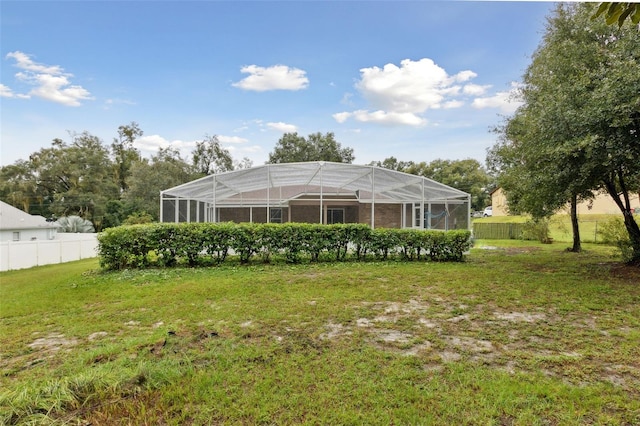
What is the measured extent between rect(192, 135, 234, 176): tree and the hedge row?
2579 centimetres

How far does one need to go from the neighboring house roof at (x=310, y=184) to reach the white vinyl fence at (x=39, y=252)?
13.4ft

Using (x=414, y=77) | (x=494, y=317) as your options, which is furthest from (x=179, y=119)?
(x=494, y=317)

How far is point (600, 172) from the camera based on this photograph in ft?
22.2

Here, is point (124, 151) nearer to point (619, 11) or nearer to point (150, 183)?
point (150, 183)

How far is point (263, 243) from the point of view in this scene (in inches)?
337

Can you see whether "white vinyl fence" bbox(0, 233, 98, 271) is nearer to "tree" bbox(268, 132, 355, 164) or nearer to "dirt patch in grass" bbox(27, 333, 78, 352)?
"dirt patch in grass" bbox(27, 333, 78, 352)

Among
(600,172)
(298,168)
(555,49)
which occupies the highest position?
(555,49)

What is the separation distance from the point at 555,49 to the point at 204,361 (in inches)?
396

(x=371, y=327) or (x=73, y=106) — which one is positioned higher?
(x=73, y=106)

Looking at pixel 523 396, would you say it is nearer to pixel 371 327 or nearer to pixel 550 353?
pixel 550 353

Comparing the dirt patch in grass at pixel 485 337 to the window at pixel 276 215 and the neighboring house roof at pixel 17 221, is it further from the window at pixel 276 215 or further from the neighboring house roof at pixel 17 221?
the neighboring house roof at pixel 17 221

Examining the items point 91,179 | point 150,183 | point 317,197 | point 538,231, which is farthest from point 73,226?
point 538,231

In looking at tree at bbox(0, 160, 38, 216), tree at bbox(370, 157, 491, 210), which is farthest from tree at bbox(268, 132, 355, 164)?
tree at bbox(0, 160, 38, 216)

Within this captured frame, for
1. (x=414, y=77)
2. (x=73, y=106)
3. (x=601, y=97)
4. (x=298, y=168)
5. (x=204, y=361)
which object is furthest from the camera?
(x=73, y=106)
